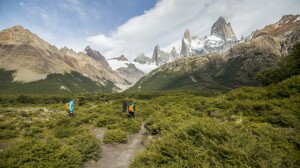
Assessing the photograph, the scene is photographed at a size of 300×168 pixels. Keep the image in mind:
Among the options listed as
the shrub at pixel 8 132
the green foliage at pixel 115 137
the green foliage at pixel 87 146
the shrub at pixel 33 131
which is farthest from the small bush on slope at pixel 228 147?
the shrub at pixel 8 132

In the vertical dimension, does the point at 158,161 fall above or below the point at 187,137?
below

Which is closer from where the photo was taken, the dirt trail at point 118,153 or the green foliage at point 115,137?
the dirt trail at point 118,153

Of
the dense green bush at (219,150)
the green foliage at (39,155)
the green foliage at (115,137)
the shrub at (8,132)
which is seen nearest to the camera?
the dense green bush at (219,150)

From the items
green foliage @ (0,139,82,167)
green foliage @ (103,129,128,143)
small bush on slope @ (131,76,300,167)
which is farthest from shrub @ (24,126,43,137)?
small bush on slope @ (131,76,300,167)

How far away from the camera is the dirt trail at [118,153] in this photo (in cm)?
1472

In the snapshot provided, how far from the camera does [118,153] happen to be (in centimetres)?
1708

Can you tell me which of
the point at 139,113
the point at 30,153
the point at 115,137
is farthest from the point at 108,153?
the point at 139,113

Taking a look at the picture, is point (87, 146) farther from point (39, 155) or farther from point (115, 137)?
point (115, 137)

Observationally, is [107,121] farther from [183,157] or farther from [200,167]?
[200,167]

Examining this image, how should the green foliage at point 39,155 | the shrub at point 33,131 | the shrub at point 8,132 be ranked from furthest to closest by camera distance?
the shrub at point 33,131 → the shrub at point 8,132 → the green foliage at point 39,155

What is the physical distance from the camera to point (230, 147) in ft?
34.6

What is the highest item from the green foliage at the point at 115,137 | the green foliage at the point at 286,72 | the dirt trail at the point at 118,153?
the green foliage at the point at 286,72

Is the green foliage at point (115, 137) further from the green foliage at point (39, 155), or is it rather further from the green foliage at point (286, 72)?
the green foliage at point (286, 72)

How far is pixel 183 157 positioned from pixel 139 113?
65.2 feet
